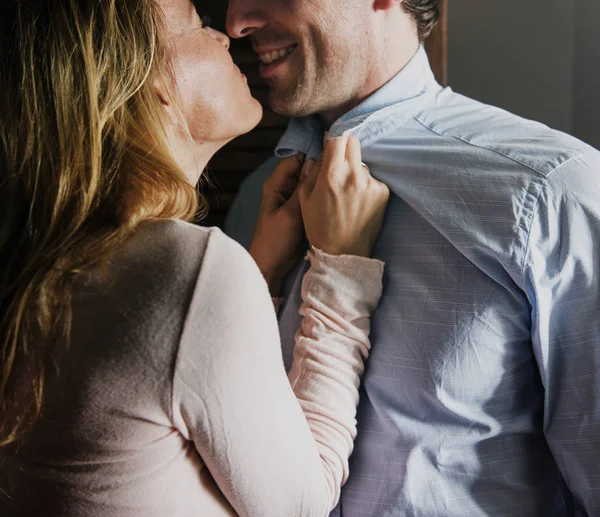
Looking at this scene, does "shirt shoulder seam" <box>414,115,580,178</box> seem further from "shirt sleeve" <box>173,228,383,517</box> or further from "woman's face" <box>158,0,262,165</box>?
"shirt sleeve" <box>173,228,383,517</box>

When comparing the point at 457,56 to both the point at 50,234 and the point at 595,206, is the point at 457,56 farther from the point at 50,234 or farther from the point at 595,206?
the point at 50,234

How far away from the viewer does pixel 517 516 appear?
1.11 meters

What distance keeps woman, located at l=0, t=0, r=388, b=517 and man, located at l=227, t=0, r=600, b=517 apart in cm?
22

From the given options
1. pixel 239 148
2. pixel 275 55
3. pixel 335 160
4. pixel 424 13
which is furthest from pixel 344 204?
pixel 239 148

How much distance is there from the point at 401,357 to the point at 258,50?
0.67 meters

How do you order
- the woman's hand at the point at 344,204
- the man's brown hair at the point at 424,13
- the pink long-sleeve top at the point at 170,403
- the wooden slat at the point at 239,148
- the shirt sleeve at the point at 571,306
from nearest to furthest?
the pink long-sleeve top at the point at 170,403
the shirt sleeve at the point at 571,306
the woman's hand at the point at 344,204
the man's brown hair at the point at 424,13
the wooden slat at the point at 239,148

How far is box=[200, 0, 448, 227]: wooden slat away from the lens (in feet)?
5.57

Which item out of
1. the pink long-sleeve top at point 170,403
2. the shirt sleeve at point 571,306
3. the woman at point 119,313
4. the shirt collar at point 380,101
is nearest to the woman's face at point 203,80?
the woman at point 119,313

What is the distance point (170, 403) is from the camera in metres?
0.77

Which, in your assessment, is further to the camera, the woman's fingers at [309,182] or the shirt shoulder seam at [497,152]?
the woman's fingers at [309,182]

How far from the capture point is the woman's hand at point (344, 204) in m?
1.15

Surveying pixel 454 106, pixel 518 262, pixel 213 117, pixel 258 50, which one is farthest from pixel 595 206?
pixel 258 50

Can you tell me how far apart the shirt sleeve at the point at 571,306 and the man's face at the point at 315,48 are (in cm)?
47

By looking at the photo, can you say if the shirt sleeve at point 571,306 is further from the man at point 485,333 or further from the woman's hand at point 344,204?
the woman's hand at point 344,204
